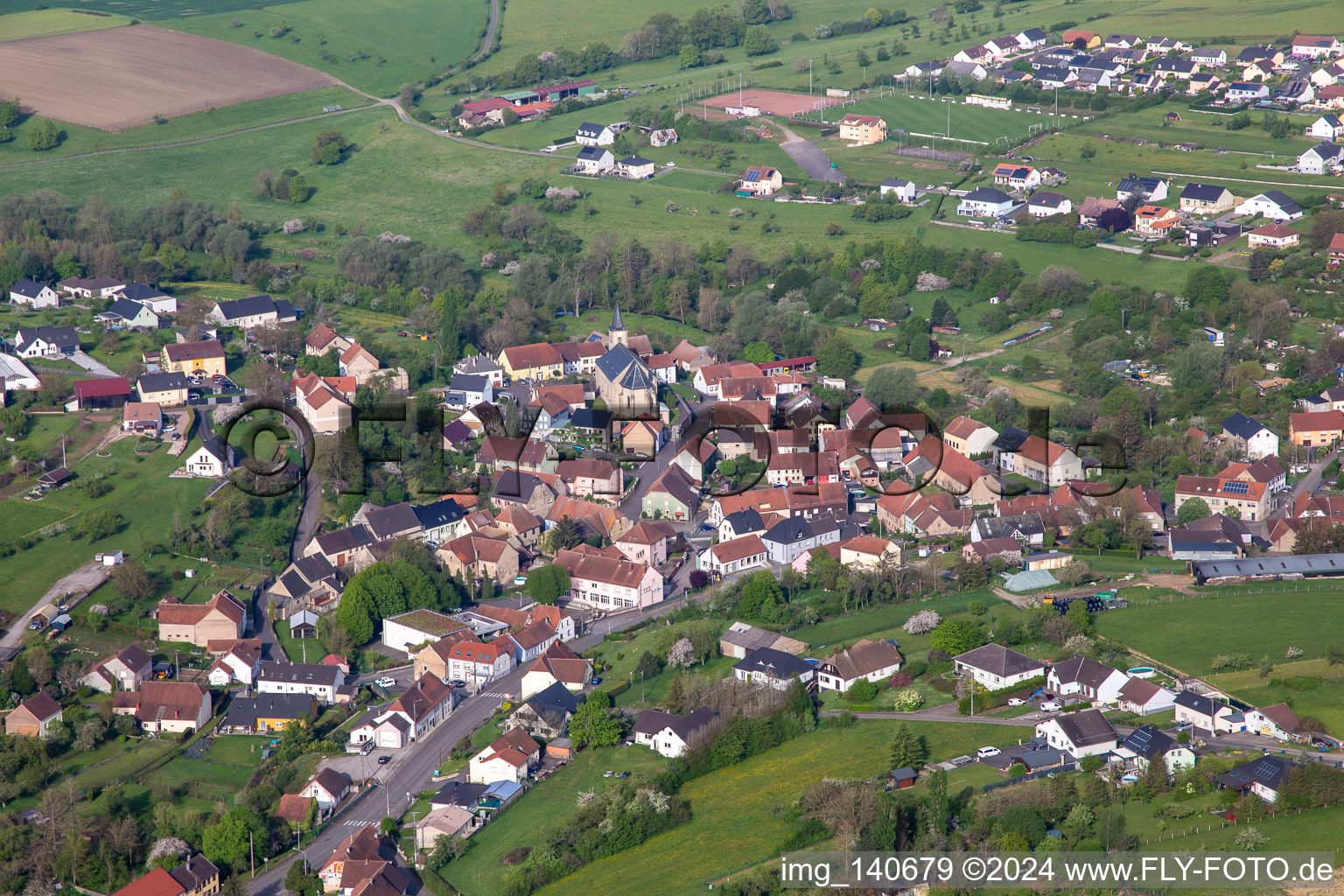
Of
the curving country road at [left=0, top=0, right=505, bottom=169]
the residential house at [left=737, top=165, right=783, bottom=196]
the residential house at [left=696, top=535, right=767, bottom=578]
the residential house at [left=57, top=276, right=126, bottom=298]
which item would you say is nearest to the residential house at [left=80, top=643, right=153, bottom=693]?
the residential house at [left=696, top=535, right=767, bottom=578]

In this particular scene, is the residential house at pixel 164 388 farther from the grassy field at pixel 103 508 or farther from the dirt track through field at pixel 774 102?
the dirt track through field at pixel 774 102

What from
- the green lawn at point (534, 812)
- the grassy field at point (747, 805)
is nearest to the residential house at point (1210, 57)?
the grassy field at point (747, 805)

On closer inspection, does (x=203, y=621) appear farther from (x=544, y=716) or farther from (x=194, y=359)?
(x=194, y=359)

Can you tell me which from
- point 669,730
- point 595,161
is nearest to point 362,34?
point 595,161

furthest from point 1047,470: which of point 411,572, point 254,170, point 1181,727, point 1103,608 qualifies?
point 254,170

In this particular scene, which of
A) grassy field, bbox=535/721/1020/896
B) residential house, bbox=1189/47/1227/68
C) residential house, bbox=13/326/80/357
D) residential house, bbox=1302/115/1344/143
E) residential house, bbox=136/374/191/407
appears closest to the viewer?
A: grassy field, bbox=535/721/1020/896

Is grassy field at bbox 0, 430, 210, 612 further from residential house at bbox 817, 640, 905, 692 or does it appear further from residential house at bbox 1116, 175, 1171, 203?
residential house at bbox 1116, 175, 1171, 203
